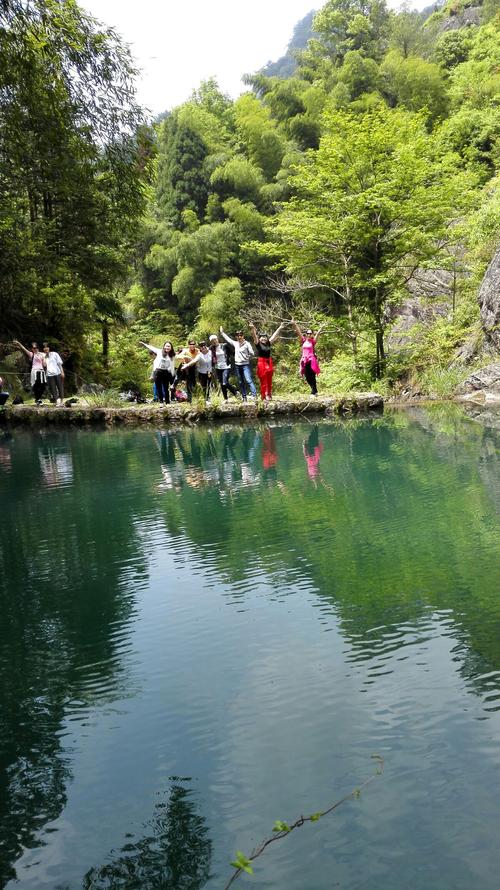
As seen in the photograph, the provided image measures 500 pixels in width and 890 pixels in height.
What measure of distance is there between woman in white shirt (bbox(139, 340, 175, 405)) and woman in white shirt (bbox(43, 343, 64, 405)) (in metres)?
2.38

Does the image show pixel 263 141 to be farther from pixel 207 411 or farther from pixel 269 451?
pixel 269 451

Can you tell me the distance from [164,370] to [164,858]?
1344 cm

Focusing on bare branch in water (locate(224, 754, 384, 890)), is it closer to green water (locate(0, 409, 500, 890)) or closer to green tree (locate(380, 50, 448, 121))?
green water (locate(0, 409, 500, 890))

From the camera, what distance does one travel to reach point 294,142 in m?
33.2

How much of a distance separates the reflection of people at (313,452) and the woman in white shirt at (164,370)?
4.16m

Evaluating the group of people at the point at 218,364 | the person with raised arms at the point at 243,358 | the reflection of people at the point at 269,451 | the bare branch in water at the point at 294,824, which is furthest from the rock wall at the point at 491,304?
the bare branch in water at the point at 294,824

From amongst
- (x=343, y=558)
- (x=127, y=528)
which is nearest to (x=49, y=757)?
(x=343, y=558)

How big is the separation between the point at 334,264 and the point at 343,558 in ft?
46.1

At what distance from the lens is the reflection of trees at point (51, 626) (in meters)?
2.65

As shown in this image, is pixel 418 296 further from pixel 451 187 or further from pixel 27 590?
pixel 27 590

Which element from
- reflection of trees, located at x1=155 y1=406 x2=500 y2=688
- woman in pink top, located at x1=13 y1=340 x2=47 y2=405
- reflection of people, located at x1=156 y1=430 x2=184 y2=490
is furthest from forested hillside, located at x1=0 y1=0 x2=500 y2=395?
reflection of trees, located at x1=155 y1=406 x2=500 y2=688

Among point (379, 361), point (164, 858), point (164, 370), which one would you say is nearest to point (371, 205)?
point (379, 361)

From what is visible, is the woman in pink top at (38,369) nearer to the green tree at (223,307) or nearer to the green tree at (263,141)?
the green tree at (223,307)

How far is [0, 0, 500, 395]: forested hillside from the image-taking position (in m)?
8.91
